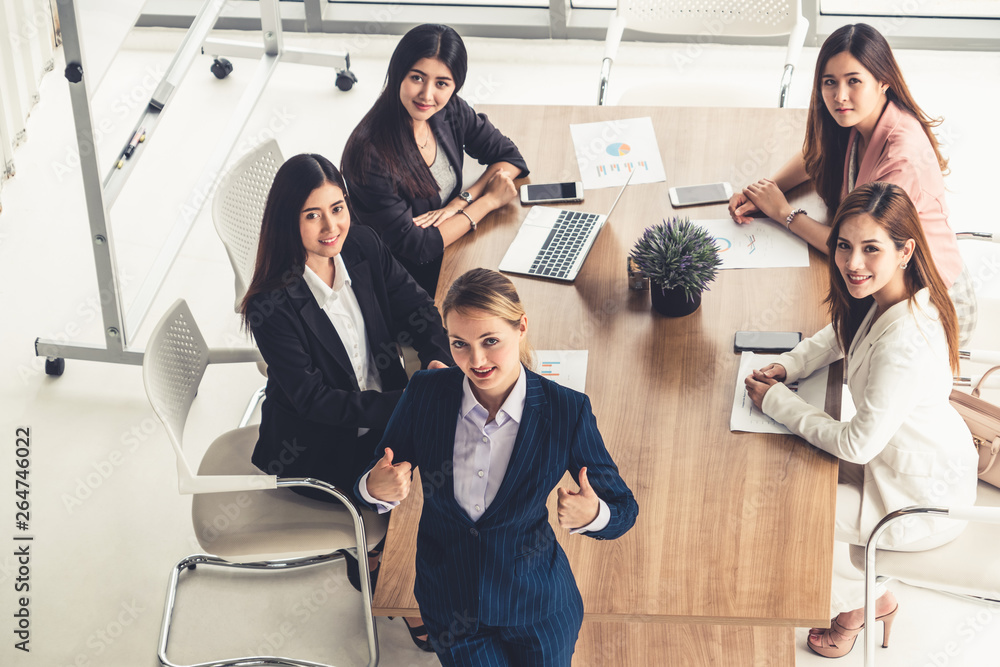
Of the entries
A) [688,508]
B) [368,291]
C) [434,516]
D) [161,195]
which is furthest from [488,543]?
[161,195]

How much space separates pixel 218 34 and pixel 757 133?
365cm

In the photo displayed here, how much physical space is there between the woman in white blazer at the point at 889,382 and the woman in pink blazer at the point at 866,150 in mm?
458

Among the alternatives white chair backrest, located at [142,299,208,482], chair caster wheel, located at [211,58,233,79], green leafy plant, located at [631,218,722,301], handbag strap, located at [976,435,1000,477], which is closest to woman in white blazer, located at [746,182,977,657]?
Result: handbag strap, located at [976,435,1000,477]

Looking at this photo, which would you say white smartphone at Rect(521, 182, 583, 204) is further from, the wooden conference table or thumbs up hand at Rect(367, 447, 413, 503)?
thumbs up hand at Rect(367, 447, 413, 503)

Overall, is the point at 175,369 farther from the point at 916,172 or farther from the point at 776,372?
the point at 916,172

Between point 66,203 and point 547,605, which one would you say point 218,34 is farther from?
point 547,605

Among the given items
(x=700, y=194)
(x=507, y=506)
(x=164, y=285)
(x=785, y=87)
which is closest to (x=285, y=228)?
(x=507, y=506)

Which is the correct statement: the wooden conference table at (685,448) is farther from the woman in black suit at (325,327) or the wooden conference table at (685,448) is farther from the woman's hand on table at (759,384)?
the woman in black suit at (325,327)

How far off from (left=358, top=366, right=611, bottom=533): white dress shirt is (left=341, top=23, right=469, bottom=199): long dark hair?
1335mm

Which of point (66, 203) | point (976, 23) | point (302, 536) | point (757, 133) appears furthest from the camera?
point (976, 23)

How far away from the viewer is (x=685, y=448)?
2.46m

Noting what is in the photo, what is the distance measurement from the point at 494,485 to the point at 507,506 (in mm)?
51

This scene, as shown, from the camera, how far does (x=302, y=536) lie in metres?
2.67

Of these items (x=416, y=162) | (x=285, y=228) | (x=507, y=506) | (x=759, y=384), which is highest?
(x=416, y=162)
